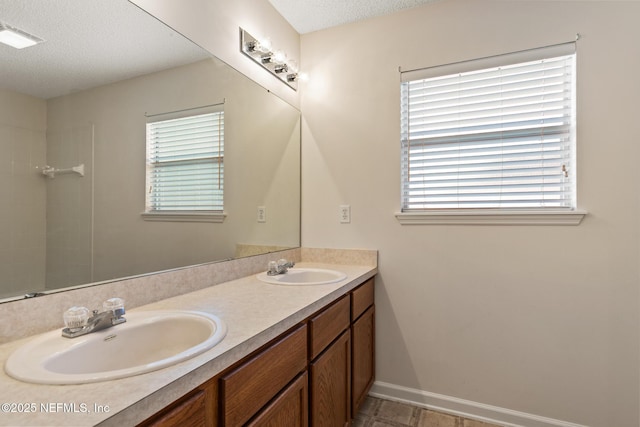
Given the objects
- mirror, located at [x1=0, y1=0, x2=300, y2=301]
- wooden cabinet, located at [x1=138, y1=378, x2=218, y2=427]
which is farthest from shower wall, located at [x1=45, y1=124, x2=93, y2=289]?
wooden cabinet, located at [x1=138, y1=378, x2=218, y2=427]

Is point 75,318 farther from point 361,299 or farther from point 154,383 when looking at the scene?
point 361,299

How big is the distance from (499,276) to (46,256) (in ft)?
6.67

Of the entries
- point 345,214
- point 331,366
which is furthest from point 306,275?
point 331,366

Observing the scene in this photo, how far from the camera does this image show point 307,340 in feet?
4.09

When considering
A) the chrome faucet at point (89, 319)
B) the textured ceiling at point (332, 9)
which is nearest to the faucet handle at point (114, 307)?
the chrome faucet at point (89, 319)

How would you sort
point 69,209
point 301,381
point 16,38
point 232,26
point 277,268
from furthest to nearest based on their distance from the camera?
point 277,268
point 232,26
point 301,381
point 69,209
point 16,38

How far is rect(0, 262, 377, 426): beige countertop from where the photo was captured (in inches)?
21.7

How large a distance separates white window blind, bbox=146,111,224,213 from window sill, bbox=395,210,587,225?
3.67ft

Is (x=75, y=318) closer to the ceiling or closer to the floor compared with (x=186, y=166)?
closer to the floor

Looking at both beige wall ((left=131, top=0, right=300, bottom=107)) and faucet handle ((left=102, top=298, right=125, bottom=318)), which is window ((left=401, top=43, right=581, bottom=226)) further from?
faucet handle ((left=102, top=298, right=125, bottom=318))

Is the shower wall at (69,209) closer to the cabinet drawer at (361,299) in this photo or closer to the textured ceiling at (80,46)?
the textured ceiling at (80,46)

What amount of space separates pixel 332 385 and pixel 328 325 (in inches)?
10.8

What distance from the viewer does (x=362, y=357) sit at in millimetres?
1833

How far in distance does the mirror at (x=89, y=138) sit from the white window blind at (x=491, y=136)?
3.86ft
